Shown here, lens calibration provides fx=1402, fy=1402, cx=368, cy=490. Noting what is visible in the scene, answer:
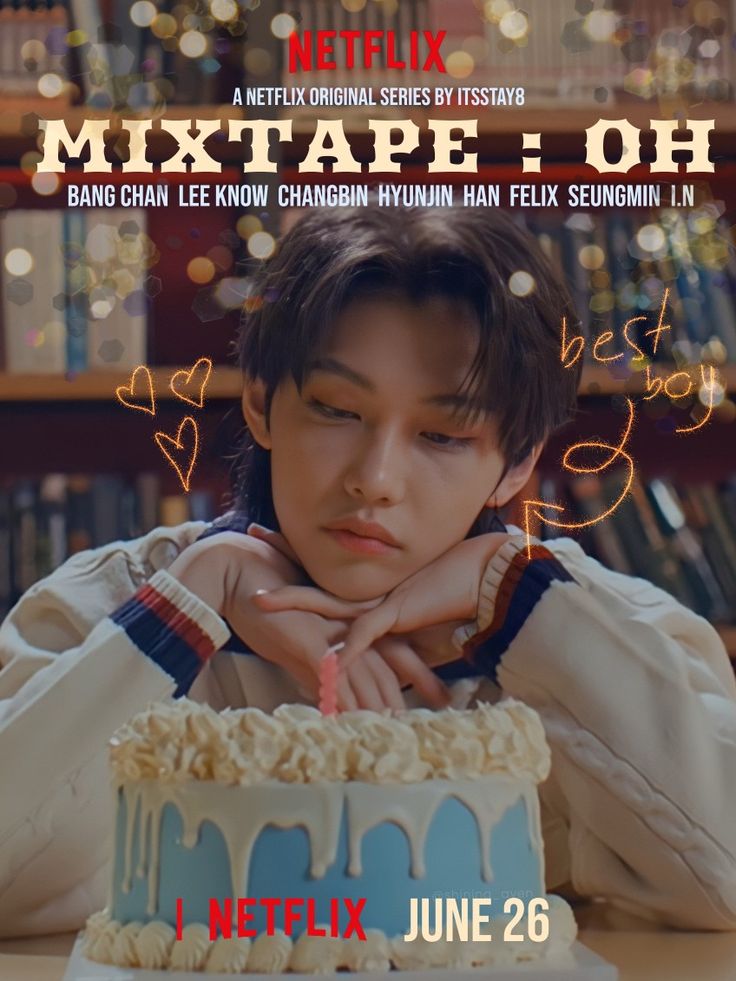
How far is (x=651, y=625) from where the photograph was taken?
0.99m

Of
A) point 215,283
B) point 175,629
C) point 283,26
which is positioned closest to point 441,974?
point 175,629

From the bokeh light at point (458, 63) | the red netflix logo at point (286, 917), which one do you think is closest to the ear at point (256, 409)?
the bokeh light at point (458, 63)

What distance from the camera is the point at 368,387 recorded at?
3.33 feet

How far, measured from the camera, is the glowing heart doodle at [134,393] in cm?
144

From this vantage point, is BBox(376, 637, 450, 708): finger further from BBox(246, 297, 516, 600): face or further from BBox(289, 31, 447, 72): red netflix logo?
BBox(289, 31, 447, 72): red netflix logo

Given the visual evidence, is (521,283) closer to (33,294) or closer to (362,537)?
(362,537)

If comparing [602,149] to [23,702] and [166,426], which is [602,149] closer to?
[166,426]

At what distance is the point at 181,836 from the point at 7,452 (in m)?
0.90

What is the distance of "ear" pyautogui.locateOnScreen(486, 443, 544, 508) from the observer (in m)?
1.09

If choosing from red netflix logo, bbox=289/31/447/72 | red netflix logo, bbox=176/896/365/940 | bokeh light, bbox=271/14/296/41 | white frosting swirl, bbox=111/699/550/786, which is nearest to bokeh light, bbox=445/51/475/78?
red netflix logo, bbox=289/31/447/72

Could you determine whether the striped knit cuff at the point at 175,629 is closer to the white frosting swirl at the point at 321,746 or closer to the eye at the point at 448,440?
the white frosting swirl at the point at 321,746

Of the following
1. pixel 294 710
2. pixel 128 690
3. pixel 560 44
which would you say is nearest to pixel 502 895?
pixel 294 710

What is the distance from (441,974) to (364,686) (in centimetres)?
33

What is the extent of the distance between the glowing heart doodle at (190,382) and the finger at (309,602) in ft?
1.19
